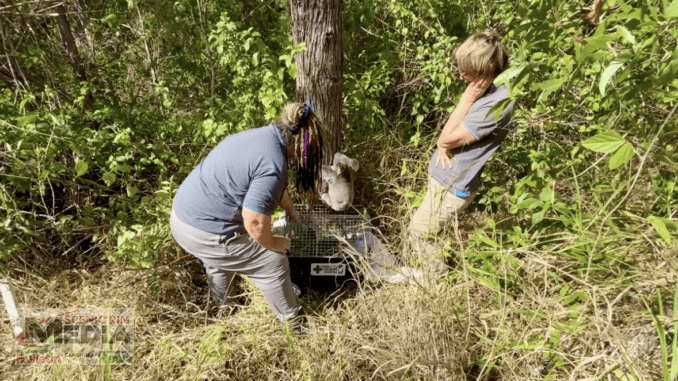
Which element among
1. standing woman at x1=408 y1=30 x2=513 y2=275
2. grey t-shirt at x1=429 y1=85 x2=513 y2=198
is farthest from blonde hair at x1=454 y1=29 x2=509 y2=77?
grey t-shirt at x1=429 y1=85 x2=513 y2=198

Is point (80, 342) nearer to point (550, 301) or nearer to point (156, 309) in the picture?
point (156, 309)

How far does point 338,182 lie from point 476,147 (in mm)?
782

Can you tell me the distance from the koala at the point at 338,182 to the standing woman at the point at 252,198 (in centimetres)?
10

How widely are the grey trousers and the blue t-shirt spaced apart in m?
0.06

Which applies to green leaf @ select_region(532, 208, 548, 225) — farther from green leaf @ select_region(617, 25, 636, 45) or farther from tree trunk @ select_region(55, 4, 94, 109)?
tree trunk @ select_region(55, 4, 94, 109)

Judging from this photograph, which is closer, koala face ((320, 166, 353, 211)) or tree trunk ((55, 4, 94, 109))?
koala face ((320, 166, 353, 211))

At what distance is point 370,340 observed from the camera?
80.8 inches

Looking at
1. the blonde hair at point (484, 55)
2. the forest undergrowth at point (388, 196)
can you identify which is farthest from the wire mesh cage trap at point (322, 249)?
the blonde hair at point (484, 55)

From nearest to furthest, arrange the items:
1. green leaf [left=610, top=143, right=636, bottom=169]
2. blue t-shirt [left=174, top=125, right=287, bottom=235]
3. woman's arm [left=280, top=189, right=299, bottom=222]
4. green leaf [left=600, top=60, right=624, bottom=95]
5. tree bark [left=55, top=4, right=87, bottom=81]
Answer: green leaf [left=600, top=60, right=624, bottom=95], green leaf [left=610, top=143, right=636, bottom=169], blue t-shirt [left=174, top=125, right=287, bottom=235], woman's arm [left=280, top=189, right=299, bottom=222], tree bark [left=55, top=4, right=87, bottom=81]

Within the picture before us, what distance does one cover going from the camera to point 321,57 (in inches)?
99.7

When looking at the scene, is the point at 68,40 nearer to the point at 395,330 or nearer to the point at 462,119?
the point at 462,119

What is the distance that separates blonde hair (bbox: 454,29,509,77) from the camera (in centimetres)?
193

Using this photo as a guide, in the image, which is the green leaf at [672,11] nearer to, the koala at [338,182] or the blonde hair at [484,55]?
the blonde hair at [484,55]

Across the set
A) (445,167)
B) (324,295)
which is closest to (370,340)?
(324,295)
